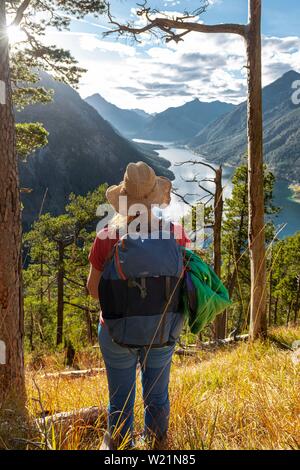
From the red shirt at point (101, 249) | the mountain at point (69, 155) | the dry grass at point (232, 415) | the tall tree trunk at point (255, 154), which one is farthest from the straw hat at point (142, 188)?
the mountain at point (69, 155)

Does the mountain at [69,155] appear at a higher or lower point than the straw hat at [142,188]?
higher

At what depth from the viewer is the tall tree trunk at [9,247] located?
3885 mm

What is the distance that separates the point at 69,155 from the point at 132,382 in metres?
163

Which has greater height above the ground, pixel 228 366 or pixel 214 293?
pixel 214 293

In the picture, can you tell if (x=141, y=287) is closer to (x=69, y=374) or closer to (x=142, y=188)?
(x=142, y=188)

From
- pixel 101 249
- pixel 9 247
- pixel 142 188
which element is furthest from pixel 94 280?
pixel 9 247

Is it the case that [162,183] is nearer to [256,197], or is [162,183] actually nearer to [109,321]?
[109,321]

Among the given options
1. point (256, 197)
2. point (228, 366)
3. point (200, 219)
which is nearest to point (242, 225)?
point (200, 219)

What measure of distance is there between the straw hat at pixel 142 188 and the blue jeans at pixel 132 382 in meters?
0.82

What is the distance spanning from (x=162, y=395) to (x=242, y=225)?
19.7 meters

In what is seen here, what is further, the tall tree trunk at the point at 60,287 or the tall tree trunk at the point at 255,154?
the tall tree trunk at the point at 60,287

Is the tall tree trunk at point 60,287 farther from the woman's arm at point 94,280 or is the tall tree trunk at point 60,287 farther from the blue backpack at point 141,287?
the blue backpack at point 141,287

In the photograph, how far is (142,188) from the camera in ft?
8.46

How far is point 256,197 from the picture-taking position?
8.08 meters
